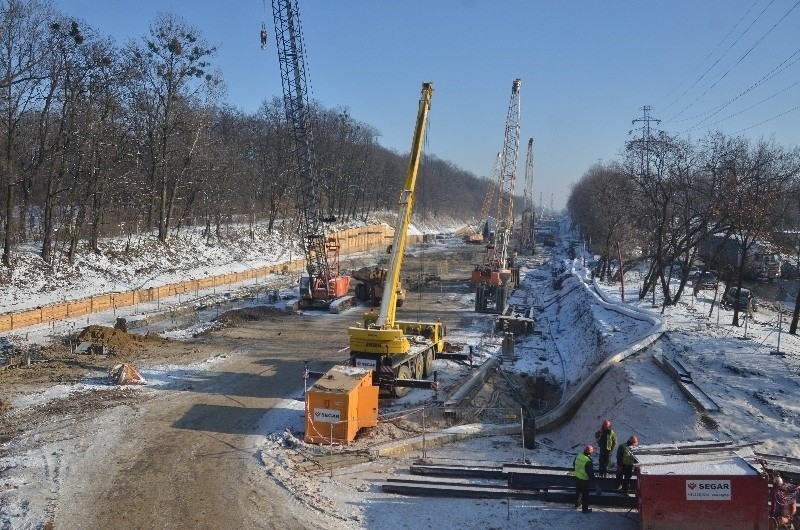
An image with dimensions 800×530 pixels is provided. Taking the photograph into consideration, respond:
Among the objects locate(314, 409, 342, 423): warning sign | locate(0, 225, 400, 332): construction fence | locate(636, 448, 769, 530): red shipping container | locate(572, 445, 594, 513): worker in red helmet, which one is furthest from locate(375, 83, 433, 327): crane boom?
locate(0, 225, 400, 332): construction fence

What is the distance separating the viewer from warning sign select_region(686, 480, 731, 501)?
9906 mm

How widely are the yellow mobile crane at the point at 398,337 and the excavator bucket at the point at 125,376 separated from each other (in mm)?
6356

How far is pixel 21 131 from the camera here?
34.5 meters

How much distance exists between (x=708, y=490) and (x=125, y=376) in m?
15.4

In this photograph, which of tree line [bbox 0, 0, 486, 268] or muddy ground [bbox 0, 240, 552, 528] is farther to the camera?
tree line [bbox 0, 0, 486, 268]

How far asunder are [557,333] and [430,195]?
116 m

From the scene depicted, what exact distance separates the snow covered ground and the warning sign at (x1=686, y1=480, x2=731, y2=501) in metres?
1.42

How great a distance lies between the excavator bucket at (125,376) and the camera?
1873 cm

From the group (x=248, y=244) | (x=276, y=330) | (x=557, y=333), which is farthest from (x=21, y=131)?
(x=557, y=333)

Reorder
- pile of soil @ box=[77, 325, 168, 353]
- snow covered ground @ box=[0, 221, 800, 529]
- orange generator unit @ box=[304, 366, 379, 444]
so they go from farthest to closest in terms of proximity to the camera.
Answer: pile of soil @ box=[77, 325, 168, 353] → orange generator unit @ box=[304, 366, 379, 444] → snow covered ground @ box=[0, 221, 800, 529]

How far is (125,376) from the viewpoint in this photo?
1877 cm

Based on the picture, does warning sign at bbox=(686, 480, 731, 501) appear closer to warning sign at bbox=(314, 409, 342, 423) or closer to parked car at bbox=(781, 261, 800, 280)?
warning sign at bbox=(314, 409, 342, 423)

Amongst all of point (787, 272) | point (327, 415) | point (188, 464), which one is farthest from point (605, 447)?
point (787, 272)

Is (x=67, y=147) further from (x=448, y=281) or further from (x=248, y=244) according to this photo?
(x=448, y=281)
